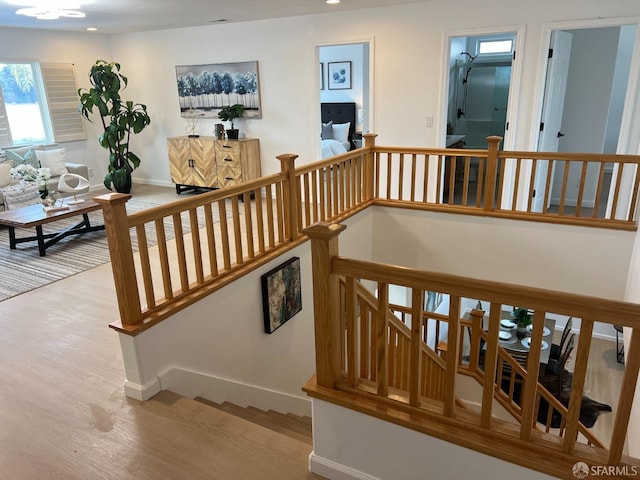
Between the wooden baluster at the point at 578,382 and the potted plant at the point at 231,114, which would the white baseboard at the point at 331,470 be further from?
the potted plant at the point at 231,114

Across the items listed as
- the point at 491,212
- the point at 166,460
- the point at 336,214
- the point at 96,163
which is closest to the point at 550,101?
the point at 491,212

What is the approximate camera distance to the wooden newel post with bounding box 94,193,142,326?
2.29m

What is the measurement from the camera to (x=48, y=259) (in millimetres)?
4449

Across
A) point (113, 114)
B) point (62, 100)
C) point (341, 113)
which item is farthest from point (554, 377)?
point (62, 100)

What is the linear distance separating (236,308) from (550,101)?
406cm

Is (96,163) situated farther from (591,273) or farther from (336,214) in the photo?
(591,273)

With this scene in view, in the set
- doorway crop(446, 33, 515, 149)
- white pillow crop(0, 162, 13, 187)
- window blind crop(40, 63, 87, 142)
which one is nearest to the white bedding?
doorway crop(446, 33, 515, 149)

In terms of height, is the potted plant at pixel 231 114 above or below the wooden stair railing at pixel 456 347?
above

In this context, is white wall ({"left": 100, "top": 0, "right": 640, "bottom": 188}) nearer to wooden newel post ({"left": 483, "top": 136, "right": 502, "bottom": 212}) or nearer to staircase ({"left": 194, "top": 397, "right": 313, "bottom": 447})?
wooden newel post ({"left": 483, "top": 136, "right": 502, "bottom": 212})

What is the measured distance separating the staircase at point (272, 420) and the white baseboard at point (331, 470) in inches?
28.4

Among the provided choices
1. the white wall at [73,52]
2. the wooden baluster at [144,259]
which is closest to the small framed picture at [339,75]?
the white wall at [73,52]

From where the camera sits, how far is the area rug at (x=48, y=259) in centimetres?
394

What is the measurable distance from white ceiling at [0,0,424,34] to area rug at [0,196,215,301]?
2249mm

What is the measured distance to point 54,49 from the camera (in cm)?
664
